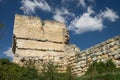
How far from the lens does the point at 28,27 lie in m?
21.9

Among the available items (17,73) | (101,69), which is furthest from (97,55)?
(17,73)

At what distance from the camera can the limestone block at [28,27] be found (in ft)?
70.4

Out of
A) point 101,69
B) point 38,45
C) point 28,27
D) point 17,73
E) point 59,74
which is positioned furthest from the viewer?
point 28,27

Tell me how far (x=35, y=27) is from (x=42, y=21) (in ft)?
3.40

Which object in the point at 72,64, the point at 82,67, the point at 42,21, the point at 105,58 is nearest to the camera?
the point at 105,58

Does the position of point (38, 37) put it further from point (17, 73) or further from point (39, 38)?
point (17, 73)

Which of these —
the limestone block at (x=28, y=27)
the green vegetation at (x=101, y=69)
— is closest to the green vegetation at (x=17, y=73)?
the green vegetation at (x=101, y=69)

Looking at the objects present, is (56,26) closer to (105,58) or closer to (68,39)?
(68,39)

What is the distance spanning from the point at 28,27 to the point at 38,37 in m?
1.27

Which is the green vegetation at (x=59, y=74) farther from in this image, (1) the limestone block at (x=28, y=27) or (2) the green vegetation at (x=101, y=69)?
(1) the limestone block at (x=28, y=27)

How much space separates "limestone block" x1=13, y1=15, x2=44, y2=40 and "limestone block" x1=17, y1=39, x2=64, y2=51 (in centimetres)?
47

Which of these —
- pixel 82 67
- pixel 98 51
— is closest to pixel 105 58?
pixel 98 51

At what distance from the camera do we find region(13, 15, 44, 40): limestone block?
21469 mm

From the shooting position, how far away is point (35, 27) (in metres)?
22.2
